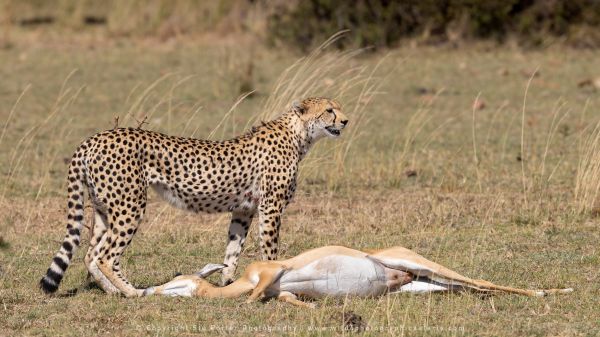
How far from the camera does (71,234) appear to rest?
6.12 metres

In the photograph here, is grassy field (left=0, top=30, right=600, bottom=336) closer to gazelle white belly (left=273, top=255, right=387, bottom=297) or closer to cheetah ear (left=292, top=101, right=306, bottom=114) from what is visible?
gazelle white belly (left=273, top=255, right=387, bottom=297)

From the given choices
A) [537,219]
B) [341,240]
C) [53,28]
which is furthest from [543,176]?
[53,28]

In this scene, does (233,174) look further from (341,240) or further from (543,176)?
(543,176)

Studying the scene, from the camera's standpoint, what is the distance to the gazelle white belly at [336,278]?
5.88 meters

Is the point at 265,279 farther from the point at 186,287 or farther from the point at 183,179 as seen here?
the point at 183,179

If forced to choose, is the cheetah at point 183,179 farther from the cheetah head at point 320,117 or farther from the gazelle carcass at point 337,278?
the gazelle carcass at point 337,278

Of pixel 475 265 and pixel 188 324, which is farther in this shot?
pixel 475 265

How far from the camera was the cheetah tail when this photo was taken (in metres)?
6.03

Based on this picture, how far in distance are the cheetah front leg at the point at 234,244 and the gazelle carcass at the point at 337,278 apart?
57 centimetres

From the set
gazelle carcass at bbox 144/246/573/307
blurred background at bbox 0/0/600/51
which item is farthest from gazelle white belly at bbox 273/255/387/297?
blurred background at bbox 0/0/600/51

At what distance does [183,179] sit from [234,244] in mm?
539

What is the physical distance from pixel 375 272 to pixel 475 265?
1039mm

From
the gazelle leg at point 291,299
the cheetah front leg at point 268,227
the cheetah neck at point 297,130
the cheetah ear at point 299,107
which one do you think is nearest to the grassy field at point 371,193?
the gazelle leg at point 291,299

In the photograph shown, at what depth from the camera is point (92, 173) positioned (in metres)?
6.09
